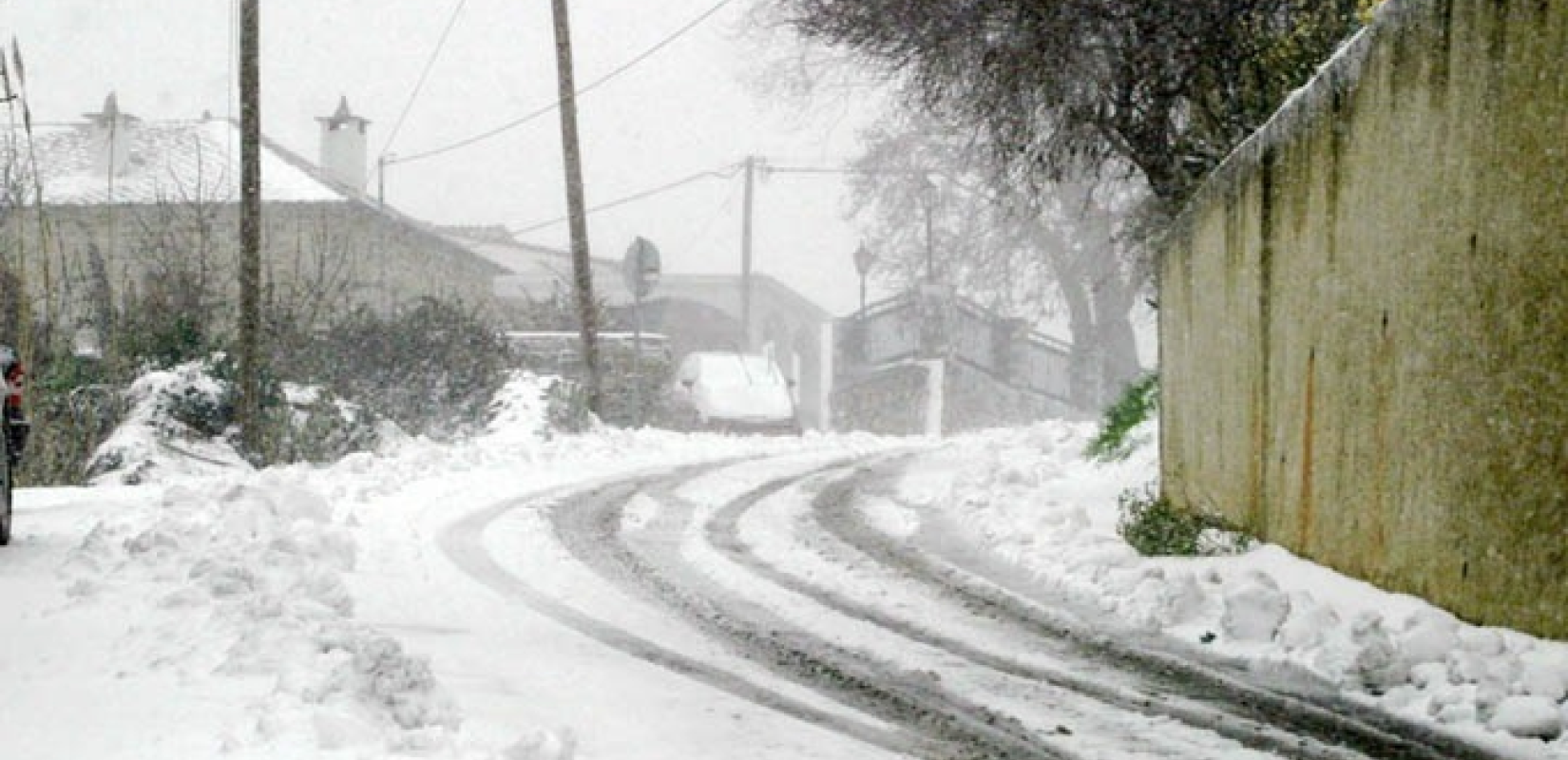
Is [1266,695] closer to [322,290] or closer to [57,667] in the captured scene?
[57,667]

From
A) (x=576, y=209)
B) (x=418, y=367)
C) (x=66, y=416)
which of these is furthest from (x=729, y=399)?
(x=66, y=416)

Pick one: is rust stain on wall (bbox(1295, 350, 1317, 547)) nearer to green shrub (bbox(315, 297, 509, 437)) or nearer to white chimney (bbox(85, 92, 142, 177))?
green shrub (bbox(315, 297, 509, 437))

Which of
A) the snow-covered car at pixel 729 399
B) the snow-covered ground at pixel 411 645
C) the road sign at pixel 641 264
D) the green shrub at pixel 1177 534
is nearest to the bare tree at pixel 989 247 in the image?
the snow-covered car at pixel 729 399

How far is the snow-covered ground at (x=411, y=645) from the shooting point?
→ 4.83 m

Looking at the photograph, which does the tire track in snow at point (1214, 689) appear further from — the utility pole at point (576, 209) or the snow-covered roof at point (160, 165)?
the snow-covered roof at point (160, 165)

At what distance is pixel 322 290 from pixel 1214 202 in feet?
46.9

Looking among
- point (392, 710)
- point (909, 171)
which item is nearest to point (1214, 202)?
point (392, 710)

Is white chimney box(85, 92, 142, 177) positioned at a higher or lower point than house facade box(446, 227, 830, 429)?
higher

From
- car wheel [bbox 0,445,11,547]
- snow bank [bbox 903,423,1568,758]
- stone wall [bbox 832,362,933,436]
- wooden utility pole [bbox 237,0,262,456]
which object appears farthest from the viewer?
stone wall [bbox 832,362,933,436]

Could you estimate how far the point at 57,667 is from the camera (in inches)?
222

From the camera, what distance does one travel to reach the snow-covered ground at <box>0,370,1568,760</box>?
15.8ft

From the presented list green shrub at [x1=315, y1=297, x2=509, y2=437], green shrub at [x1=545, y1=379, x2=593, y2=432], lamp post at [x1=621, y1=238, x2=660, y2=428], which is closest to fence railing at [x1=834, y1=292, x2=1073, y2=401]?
lamp post at [x1=621, y1=238, x2=660, y2=428]

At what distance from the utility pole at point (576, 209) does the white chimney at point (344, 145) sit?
93.6 ft

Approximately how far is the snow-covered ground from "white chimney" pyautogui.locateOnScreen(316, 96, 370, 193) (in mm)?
41842
